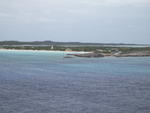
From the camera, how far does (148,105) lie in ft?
75.3

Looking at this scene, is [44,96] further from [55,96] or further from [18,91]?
[18,91]

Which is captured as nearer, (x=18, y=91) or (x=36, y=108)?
(x=36, y=108)

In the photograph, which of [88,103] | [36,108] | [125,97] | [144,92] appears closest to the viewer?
[36,108]

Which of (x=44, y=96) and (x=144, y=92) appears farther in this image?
(x=144, y=92)

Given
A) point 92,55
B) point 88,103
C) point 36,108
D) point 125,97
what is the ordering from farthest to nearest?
1. point 92,55
2. point 125,97
3. point 88,103
4. point 36,108

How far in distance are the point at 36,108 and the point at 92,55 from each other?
293ft

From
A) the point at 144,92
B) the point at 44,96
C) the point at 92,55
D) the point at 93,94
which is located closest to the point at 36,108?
the point at 44,96

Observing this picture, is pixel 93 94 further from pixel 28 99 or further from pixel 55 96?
pixel 28 99

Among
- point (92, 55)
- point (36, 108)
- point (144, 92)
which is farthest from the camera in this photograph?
point (92, 55)

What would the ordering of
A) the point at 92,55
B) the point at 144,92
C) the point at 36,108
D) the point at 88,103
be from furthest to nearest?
the point at 92,55 < the point at 144,92 < the point at 88,103 < the point at 36,108

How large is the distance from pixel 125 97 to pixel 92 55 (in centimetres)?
8446

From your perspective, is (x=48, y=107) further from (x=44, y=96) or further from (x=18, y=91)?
(x=18, y=91)

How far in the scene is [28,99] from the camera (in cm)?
2491

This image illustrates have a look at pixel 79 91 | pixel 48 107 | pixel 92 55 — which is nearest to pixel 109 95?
pixel 79 91
